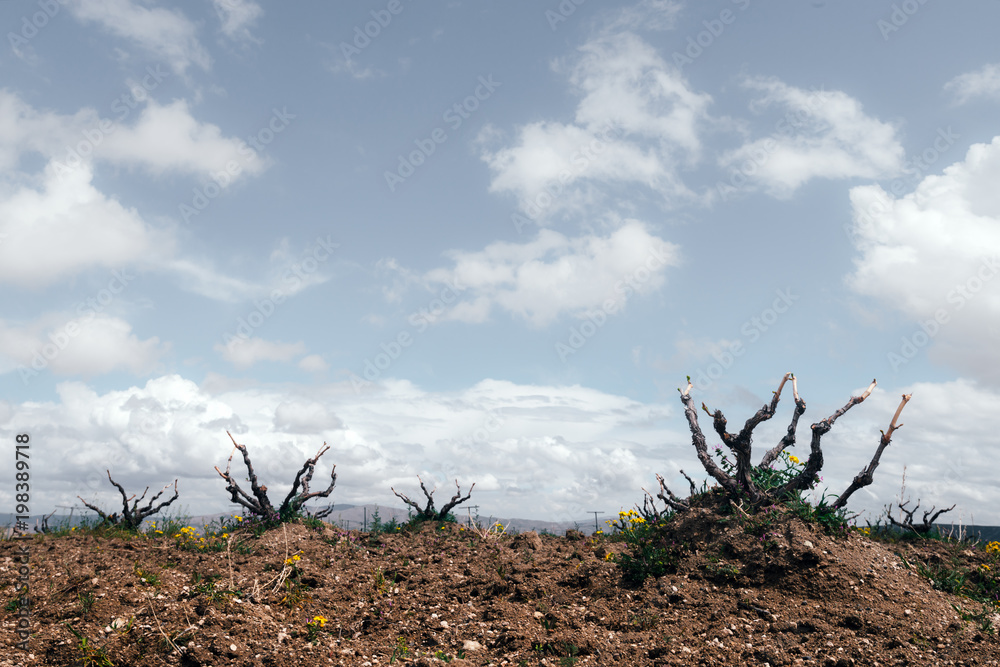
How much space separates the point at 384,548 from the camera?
1094 cm

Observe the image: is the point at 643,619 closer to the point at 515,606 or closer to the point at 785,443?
the point at 515,606

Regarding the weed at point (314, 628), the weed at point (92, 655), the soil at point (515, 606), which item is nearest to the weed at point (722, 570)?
the soil at point (515, 606)

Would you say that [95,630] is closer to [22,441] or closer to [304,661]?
[304,661]

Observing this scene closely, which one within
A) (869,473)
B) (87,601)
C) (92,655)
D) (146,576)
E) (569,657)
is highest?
(869,473)

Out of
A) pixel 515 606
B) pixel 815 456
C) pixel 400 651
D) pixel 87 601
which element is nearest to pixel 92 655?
pixel 87 601

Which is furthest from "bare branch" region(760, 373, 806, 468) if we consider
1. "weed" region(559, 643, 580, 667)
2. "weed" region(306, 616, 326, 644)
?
"weed" region(306, 616, 326, 644)

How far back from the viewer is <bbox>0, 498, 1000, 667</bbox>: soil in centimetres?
649

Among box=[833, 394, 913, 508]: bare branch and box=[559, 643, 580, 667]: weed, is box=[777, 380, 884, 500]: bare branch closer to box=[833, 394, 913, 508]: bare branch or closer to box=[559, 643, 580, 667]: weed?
box=[833, 394, 913, 508]: bare branch

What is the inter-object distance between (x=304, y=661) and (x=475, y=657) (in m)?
1.76

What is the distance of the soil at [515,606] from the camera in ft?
21.3

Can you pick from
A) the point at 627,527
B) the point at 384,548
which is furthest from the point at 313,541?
the point at 627,527

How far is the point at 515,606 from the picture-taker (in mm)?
7699

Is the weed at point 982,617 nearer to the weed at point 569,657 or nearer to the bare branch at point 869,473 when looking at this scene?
the bare branch at point 869,473

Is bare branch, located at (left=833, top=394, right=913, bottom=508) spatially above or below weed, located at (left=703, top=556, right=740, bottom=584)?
above
